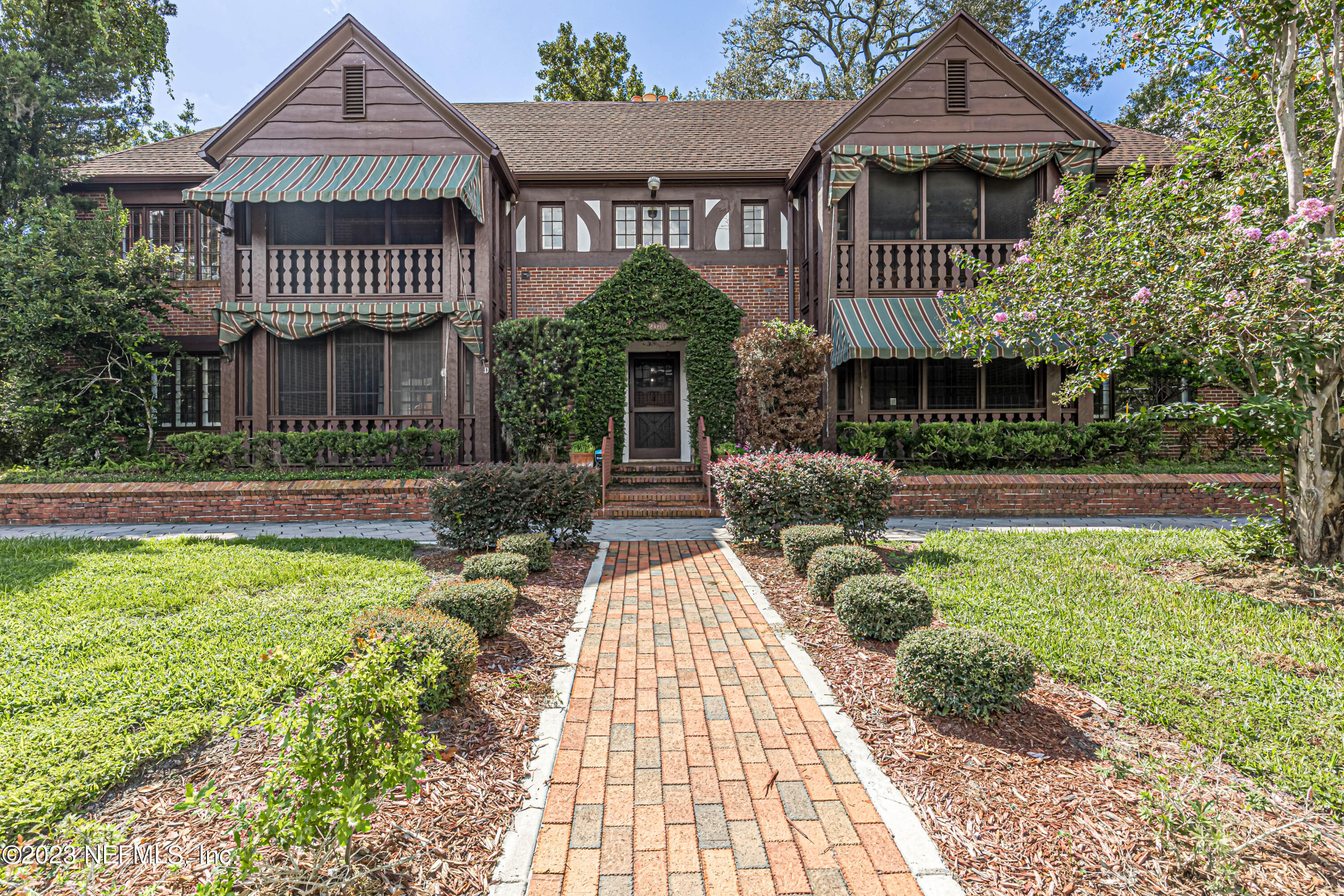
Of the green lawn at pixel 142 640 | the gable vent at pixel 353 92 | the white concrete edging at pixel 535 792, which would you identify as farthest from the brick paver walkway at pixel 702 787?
the gable vent at pixel 353 92

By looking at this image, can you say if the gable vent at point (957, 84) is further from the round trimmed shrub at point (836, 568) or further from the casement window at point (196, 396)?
the casement window at point (196, 396)

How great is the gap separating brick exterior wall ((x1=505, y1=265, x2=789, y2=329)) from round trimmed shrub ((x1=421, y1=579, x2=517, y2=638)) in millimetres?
10142

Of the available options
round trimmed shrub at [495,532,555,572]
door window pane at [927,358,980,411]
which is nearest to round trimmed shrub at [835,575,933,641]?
round trimmed shrub at [495,532,555,572]

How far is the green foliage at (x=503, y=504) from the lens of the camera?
23.3ft

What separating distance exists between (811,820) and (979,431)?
10.7 m

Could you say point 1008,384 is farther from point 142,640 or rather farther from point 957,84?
point 142,640

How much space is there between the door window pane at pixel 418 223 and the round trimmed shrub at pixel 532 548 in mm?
8998

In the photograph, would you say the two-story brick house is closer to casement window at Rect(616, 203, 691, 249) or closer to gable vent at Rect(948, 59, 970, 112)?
gable vent at Rect(948, 59, 970, 112)

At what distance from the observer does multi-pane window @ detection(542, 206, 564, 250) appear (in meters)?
14.0

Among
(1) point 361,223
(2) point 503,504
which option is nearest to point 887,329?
(2) point 503,504

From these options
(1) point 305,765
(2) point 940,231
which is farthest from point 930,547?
(2) point 940,231

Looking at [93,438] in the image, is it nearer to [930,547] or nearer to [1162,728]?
[930,547]

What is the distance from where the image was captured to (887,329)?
1168 cm

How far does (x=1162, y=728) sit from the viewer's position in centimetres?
318
